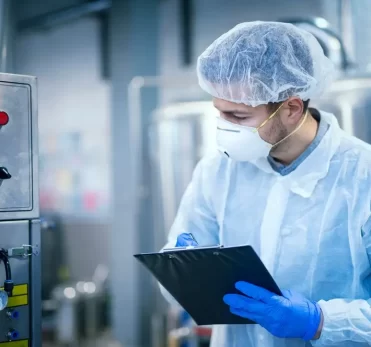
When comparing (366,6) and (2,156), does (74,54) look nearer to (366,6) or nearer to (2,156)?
(366,6)

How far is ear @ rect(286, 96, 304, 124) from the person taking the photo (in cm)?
120

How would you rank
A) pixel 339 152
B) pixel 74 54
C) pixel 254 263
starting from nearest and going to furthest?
pixel 254 263, pixel 339 152, pixel 74 54

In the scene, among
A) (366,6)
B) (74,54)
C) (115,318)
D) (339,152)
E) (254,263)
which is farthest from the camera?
(74,54)

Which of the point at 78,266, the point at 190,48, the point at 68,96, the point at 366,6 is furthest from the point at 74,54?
the point at 366,6

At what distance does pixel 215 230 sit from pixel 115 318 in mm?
2176

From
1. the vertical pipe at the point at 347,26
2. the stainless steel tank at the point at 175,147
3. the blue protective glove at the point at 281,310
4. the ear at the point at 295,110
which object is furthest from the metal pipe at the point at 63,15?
the blue protective glove at the point at 281,310

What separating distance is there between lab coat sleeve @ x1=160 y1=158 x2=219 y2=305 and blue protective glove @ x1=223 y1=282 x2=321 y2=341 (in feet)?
0.91

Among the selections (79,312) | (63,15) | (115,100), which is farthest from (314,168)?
(63,15)

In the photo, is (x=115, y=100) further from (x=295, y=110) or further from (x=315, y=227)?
(x=315, y=227)

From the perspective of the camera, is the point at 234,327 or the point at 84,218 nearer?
the point at 234,327

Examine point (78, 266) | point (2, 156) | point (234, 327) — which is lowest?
point (78, 266)

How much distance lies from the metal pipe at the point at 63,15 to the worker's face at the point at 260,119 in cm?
263

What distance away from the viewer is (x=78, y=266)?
3.92 m

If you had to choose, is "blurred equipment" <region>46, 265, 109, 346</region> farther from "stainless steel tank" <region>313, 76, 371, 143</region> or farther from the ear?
the ear
